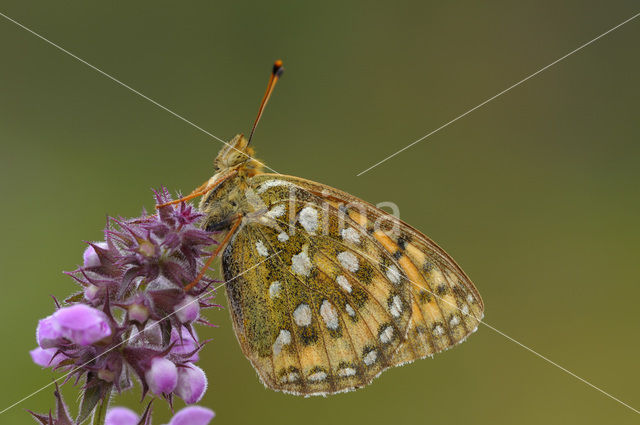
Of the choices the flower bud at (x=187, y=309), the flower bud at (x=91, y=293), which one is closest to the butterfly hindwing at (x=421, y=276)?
the flower bud at (x=187, y=309)

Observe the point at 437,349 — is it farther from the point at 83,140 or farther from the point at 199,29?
the point at 199,29

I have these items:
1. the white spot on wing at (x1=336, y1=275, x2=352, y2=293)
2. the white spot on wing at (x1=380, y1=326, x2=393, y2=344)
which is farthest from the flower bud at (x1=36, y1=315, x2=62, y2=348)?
the white spot on wing at (x1=380, y1=326, x2=393, y2=344)

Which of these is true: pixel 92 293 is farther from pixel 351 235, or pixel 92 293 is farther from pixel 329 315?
pixel 351 235

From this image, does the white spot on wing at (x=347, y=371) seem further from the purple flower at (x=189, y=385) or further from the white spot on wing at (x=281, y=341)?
the purple flower at (x=189, y=385)

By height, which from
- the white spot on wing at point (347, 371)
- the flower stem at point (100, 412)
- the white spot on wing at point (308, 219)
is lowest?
the white spot on wing at point (347, 371)

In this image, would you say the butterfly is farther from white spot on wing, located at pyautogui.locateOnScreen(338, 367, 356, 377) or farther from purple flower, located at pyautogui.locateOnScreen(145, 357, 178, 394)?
purple flower, located at pyautogui.locateOnScreen(145, 357, 178, 394)

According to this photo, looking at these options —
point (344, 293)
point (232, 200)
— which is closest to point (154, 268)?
point (232, 200)

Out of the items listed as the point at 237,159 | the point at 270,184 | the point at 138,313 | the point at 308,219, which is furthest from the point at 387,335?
the point at 138,313
